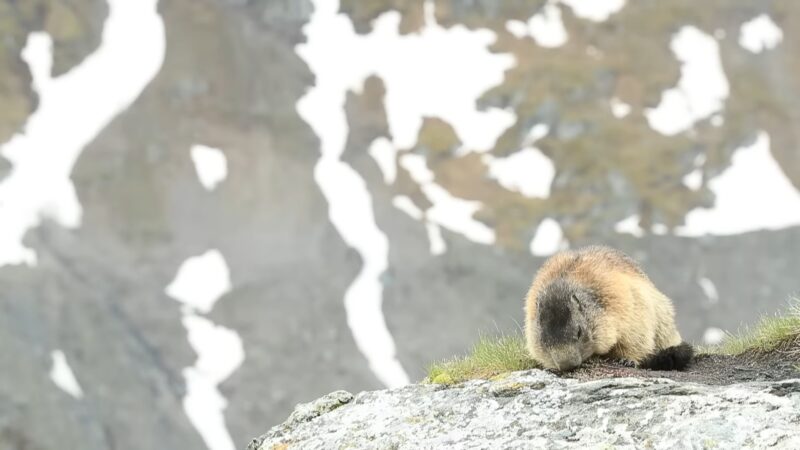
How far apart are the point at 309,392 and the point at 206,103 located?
72978 millimetres

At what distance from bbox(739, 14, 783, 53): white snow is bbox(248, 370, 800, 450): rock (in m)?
178

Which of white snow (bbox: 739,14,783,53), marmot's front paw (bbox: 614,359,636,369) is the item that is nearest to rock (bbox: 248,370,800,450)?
marmot's front paw (bbox: 614,359,636,369)

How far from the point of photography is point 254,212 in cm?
15025

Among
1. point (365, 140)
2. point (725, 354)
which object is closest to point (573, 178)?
point (365, 140)

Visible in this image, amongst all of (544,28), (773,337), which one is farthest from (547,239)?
(773,337)

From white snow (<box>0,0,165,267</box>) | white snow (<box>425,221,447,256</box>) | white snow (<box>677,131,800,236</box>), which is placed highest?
white snow (<box>0,0,165,267</box>)

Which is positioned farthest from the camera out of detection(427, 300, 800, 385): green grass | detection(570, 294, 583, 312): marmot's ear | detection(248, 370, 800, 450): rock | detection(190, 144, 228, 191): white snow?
detection(190, 144, 228, 191): white snow

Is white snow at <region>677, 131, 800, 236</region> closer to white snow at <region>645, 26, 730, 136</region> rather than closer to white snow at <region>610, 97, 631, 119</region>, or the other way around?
white snow at <region>645, 26, 730, 136</region>

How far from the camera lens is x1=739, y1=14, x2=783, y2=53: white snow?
165625mm

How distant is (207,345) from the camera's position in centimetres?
13150

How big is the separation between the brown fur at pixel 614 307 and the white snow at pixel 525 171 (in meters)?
139

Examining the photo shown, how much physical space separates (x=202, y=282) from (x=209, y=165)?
88.4 ft

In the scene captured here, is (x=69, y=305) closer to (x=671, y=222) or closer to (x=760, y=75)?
(x=671, y=222)

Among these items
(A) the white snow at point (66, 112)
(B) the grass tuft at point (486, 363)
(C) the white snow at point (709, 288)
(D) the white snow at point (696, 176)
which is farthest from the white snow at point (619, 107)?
(B) the grass tuft at point (486, 363)
